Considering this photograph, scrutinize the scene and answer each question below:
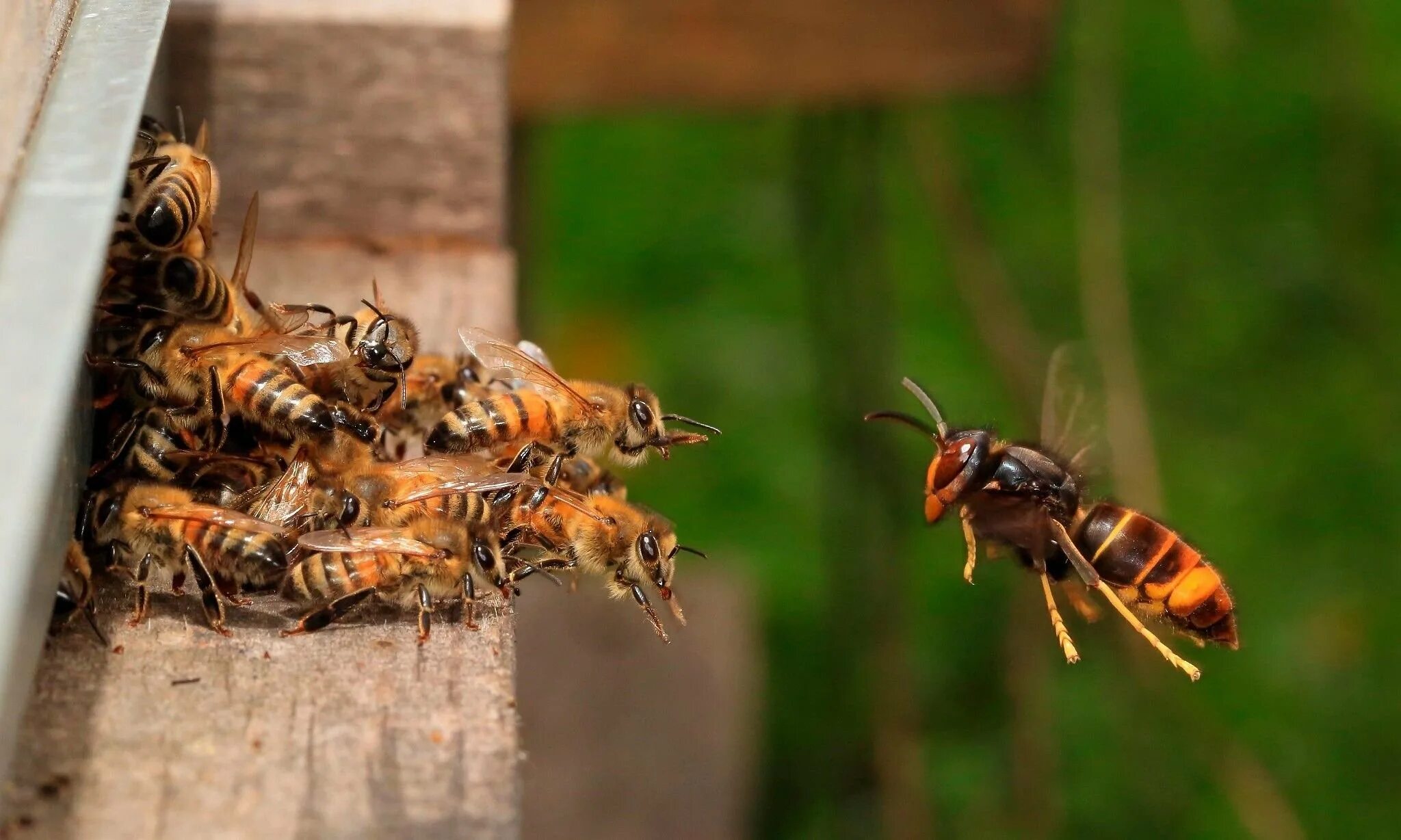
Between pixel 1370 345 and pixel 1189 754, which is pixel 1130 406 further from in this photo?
pixel 1370 345

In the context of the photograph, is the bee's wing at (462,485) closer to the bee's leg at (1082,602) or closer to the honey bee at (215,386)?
the honey bee at (215,386)

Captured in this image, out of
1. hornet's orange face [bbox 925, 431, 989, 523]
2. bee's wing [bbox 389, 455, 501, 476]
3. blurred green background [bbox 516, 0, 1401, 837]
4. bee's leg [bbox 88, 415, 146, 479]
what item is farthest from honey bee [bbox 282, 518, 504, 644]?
blurred green background [bbox 516, 0, 1401, 837]

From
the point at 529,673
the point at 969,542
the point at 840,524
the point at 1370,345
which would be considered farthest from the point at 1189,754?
the point at 969,542

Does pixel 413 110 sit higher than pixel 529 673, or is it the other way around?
pixel 413 110

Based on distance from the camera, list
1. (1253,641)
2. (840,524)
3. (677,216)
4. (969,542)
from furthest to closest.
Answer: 1. (677,216)
2. (1253,641)
3. (840,524)
4. (969,542)

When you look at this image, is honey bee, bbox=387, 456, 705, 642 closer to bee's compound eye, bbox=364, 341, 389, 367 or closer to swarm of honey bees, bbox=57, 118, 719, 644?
swarm of honey bees, bbox=57, 118, 719, 644

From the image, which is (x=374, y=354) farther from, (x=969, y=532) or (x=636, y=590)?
(x=969, y=532)
